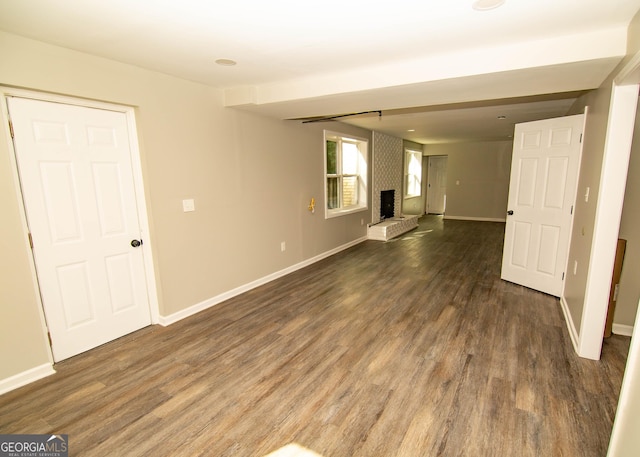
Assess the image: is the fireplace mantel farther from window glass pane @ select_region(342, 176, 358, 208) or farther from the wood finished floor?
the wood finished floor

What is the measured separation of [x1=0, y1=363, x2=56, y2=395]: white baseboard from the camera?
2.20m

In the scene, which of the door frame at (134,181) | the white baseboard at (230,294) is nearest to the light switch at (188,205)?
the door frame at (134,181)

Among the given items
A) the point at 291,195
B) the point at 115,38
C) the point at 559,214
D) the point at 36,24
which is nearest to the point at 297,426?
the point at 115,38

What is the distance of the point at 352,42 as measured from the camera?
225 centimetres

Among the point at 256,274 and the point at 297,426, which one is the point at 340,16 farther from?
the point at 256,274

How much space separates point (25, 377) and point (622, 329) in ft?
16.2

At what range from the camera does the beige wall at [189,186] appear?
221 cm

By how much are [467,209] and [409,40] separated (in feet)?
27.4

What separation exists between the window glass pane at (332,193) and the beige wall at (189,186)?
53 centimetres

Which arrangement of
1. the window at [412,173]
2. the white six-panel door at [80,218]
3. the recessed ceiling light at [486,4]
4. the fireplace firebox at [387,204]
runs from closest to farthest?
the recessed ceiling light at [486,4] → the white six-panel door at [80,218] → the fireplace firebox at [387,204] → the window at [412,173]

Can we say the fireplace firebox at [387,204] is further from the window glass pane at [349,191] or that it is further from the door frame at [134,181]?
the door frame at [134,181]

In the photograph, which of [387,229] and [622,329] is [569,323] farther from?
[387,229]

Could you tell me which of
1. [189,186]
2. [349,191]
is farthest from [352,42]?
[349,191]

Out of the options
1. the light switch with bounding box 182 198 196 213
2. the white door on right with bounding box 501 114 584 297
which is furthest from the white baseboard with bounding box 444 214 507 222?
the light switch with bounding box 182 198 196 213
